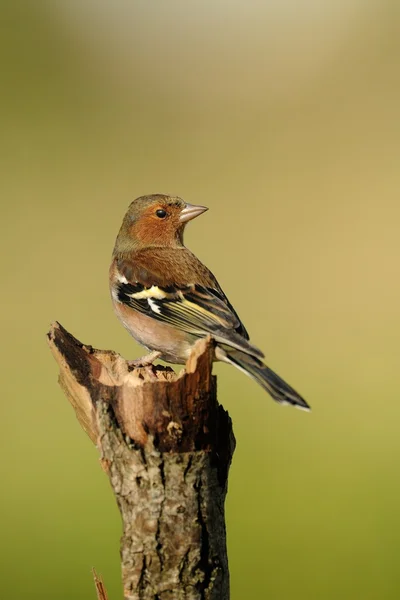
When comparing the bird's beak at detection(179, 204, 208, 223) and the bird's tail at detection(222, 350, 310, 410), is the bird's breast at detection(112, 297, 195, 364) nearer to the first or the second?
the bird's tail at detection(222, 350, 310, 410)

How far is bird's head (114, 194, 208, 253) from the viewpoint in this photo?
4.65 metres

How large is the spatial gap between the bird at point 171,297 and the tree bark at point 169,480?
1.46ft

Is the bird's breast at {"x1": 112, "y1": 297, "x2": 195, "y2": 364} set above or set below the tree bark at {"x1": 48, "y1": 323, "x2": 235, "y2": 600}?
above

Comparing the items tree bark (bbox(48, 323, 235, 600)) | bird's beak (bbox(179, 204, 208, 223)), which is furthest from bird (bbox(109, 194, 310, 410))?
tree bark (bbox(48, 323, 235, 600))

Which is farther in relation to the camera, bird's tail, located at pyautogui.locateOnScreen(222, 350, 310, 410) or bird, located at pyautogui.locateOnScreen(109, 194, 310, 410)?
bird, located at pyautogui.locateOnScreen(109, 194, 310, 410)

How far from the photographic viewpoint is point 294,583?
4684 millimetres

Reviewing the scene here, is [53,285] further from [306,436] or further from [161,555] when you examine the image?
[161,555]

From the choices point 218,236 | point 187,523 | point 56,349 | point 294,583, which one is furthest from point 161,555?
point 218,236

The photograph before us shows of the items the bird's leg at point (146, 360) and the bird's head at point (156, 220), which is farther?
the bird's head at point (156, 220)

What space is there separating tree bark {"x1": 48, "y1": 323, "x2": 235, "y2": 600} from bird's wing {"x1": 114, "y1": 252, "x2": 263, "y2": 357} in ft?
1.90

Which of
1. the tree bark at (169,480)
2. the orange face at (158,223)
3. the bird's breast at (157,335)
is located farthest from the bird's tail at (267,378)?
the orange face at (158,223)

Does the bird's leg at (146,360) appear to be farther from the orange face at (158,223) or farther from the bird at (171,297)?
the orange face at (158,223)

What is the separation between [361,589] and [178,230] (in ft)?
7.19

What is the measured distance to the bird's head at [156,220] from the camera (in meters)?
4.65
